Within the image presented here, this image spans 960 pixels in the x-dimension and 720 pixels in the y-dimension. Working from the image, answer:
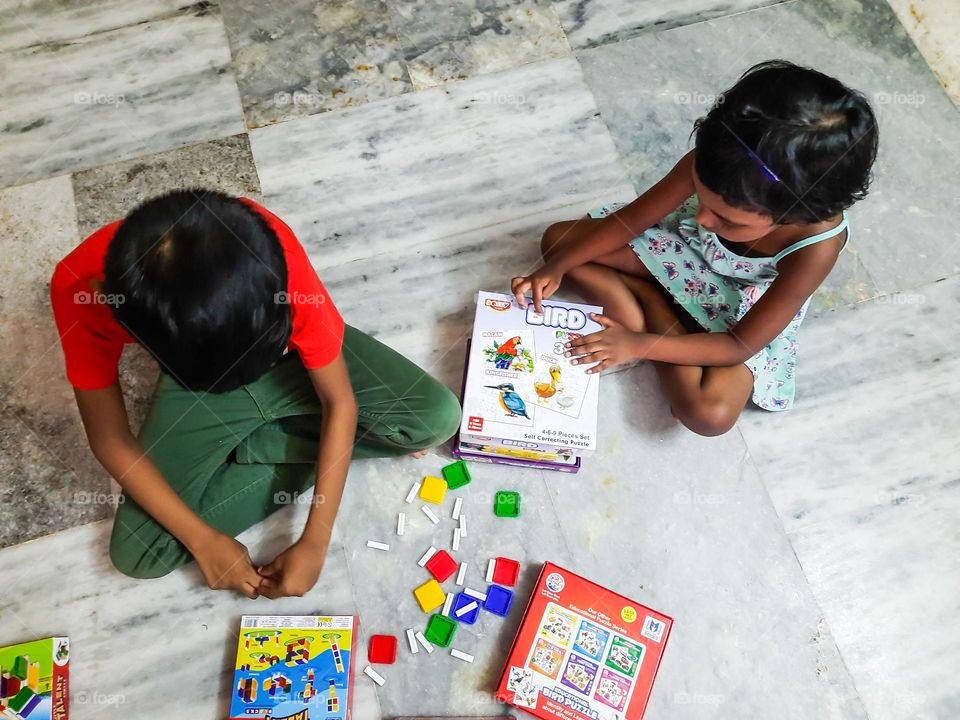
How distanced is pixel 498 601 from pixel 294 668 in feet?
1.00

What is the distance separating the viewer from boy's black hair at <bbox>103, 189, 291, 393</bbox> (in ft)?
2.46

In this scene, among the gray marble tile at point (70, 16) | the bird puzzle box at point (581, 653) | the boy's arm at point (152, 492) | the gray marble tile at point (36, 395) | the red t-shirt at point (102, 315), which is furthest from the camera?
the gray marble tile at point (70, 16)

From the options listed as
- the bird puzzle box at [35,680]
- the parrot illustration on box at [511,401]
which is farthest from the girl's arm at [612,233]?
the bird puzzle box at [35,680]

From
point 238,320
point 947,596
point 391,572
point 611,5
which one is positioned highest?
point 238,320

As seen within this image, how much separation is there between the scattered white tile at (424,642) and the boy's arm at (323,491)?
19 cm

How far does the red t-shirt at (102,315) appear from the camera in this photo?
34.8 inches

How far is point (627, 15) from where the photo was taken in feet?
5.29

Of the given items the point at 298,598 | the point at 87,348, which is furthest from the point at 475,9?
the point at 298,598

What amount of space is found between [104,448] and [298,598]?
1.19 feet

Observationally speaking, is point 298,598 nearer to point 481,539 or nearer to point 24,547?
point 481,539

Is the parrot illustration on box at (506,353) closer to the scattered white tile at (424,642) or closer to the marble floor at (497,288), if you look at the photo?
the marble floor at (497,288)

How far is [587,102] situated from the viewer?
1.53 metres

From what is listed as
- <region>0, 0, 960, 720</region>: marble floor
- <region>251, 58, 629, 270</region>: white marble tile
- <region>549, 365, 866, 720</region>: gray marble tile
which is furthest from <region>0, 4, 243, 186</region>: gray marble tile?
<region>549, 365, 866, 720</region>: gray marble tile

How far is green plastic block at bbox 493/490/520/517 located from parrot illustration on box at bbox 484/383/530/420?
143 millimetres
